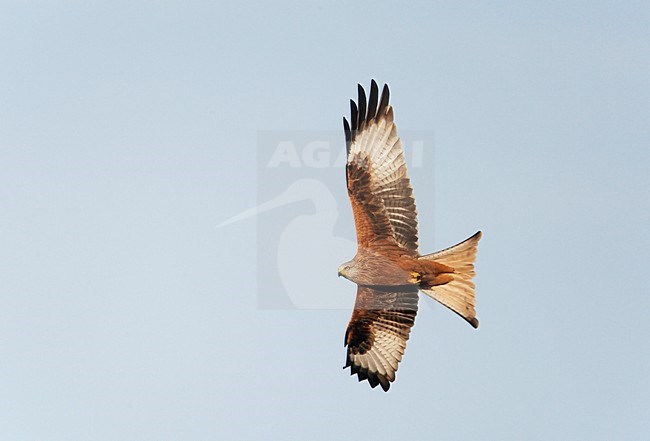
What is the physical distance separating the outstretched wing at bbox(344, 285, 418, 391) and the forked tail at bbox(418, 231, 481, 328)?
44cm

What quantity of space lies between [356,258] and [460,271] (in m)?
1.10

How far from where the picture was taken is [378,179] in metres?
9.84

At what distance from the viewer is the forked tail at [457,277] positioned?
9648 millimetres

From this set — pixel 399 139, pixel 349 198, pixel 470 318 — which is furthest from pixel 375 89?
pixel 470 318

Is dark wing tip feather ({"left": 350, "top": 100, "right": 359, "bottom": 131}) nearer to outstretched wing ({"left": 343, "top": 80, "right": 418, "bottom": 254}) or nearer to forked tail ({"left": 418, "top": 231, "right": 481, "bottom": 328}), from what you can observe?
outstretched wing ({"left": 343, "top": 80, "right": 418, "bottom": 254})

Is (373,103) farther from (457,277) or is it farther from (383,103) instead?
(457,277)

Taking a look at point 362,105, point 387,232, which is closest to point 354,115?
point 362,105

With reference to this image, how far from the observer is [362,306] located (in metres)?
A: 10.3

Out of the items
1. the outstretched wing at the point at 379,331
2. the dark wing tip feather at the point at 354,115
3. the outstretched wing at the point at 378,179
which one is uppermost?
the dark wing tip feather at the point at 354,115

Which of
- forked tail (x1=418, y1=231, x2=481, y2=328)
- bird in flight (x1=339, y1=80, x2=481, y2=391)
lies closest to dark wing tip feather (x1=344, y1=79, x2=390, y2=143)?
bird in flight (x1=339, y1=80, x2=481, y2=391)

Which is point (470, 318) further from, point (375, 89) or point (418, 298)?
point (375, 89)

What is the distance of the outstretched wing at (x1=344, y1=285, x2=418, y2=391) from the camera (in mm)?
10227

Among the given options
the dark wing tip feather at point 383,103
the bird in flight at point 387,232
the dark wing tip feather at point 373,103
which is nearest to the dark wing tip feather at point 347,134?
the bird in flight at point 387,232

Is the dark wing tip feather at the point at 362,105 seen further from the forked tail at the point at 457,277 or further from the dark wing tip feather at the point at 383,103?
the forked tail at the point at 457,277
